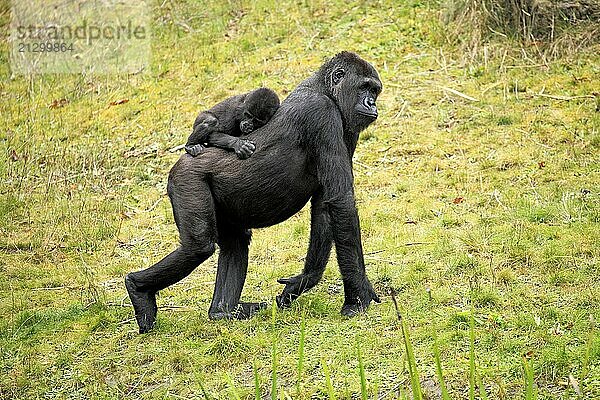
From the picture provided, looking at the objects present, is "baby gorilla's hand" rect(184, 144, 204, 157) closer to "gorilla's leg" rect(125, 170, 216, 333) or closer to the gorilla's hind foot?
"gorilla's leg" rect(125, 170, 216, 333)

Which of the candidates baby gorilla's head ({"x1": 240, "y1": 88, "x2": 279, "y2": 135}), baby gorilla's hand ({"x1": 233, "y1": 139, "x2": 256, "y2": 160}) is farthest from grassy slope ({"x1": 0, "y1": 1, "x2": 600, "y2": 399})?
baby gorilla's head ({"x1": 240, "y1": 88, "x2": 279, "y2": 135})

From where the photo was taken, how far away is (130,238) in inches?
288

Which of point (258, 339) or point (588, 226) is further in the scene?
point (588, 226)

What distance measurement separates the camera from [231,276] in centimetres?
529

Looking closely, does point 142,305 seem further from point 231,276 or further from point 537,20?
point 537,20

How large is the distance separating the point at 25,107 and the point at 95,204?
10.4ft

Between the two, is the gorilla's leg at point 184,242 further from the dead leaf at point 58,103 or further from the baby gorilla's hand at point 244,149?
the dead leaf at point 58,103

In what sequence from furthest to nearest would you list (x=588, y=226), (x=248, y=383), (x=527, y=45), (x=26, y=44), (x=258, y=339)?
(x=26, y=44)
(x=527, y=45)
(x=588, y=226)
(x=258, y=339)
(x=248, y=383)

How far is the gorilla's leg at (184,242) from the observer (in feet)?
15.9

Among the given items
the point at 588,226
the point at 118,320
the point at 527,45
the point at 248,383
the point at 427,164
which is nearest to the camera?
the point at 248,383

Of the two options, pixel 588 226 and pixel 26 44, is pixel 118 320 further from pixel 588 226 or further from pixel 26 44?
pixel 26 44

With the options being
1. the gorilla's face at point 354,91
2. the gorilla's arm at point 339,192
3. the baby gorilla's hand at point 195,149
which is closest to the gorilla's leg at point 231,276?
the baby gorilla's hand at point 195,149

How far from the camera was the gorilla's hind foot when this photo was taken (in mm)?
5012

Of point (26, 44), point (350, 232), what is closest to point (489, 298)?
point (350, 232)
